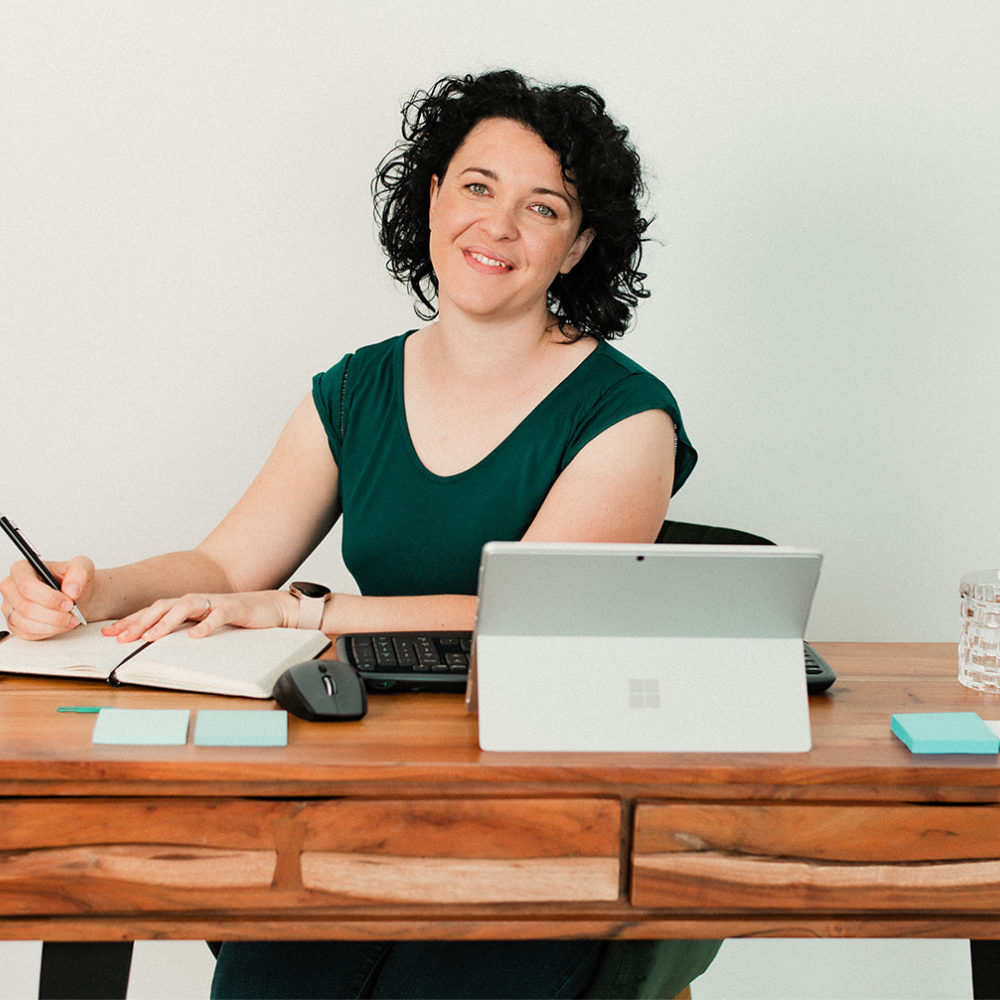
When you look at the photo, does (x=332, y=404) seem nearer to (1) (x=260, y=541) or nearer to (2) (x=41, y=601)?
(1) (x=260, y=541)

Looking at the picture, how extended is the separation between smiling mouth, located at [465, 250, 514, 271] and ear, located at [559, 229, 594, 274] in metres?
0.15

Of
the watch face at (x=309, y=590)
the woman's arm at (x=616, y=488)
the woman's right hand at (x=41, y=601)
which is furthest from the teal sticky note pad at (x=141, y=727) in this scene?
the woman's arm at (x=616, y=488)

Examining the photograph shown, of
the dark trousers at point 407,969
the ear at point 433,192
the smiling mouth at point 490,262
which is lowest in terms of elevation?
the dark trousers at point 407,969

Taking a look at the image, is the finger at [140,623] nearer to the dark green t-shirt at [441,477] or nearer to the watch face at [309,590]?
the watch face at [309,590]

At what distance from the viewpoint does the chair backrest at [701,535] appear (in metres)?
1.74

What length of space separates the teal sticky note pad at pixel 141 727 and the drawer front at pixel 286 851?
0.19 ft

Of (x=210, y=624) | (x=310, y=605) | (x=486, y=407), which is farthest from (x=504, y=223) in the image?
(x=210, y=624)

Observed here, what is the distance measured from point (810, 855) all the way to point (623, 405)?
0.85 m

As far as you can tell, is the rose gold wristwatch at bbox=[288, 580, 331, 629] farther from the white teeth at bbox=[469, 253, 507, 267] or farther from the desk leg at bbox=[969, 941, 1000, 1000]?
the desk leg at bbox=[969, 941, 1000, 1000]

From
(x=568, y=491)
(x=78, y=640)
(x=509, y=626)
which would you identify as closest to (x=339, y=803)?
(x=509, y=626)

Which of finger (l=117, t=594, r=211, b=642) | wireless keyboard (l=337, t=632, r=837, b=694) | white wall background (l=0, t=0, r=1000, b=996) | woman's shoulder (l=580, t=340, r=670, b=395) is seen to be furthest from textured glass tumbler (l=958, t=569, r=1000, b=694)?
white wall background (l=0, t=0, r=1000, b=996)

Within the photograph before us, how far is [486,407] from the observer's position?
1.88 metres

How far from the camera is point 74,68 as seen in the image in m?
2.41

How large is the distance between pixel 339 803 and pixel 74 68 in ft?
6.45
